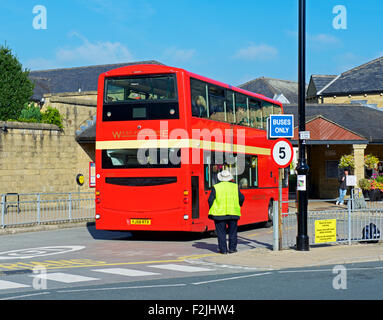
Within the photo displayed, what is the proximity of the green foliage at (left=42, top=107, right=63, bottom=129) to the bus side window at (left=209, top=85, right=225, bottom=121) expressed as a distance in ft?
43.4

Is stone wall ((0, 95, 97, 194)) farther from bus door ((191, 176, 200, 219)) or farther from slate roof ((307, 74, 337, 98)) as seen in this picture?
slate roof ((307, 74, 337, 98))

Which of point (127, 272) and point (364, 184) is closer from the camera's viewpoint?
point (127, 272)

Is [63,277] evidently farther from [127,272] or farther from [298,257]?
[298,257]

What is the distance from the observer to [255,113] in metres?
21.7

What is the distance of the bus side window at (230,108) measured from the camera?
1919 cm

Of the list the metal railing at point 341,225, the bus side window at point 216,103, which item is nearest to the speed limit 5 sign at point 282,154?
the metal railing at point 341,225

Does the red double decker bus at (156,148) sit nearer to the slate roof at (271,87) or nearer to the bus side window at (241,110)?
the bus side window at (241,110)

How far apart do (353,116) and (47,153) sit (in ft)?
64.4

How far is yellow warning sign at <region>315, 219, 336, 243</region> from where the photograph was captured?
15.4 meters

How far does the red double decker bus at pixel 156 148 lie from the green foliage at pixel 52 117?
1292 centimetres

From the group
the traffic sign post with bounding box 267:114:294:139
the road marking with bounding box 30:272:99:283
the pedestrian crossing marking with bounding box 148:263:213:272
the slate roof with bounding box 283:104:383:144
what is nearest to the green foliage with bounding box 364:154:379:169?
the slate roof with bounding box 283:104:383:144

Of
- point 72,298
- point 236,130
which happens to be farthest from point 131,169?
point 72,298

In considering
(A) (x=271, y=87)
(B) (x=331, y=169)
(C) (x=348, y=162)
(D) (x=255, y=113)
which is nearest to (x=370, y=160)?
(C) (x=348, y=162)
